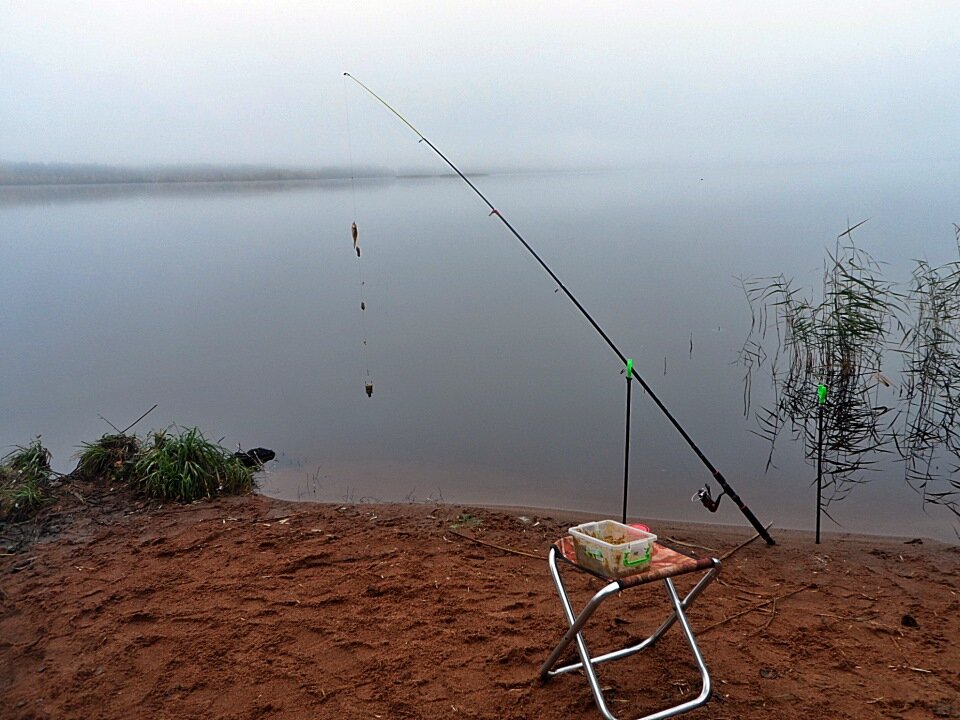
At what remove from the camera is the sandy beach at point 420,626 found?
233cm

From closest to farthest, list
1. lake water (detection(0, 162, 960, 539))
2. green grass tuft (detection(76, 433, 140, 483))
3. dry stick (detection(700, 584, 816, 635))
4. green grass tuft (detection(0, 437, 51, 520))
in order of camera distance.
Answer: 1. dry stick (detection(700, 584, 816, 635))
2. green grass tuft (detection(0, 437, 51, 520))
3. green grass tuft (detection(76, 433, 140, 483))
4. lake water (detection(0, 162, 960, 539))

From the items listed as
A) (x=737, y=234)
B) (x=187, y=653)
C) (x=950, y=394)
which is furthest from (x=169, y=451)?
(x=737, y=234)

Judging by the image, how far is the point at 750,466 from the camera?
589 cm

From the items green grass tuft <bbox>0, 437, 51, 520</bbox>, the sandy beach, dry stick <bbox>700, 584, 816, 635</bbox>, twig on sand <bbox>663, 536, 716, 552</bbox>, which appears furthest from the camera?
green grass tuft <bbox>0, 437, 51, 520</bbox>

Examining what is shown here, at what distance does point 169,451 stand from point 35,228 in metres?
32.3

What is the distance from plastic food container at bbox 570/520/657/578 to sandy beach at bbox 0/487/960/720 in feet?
1.55

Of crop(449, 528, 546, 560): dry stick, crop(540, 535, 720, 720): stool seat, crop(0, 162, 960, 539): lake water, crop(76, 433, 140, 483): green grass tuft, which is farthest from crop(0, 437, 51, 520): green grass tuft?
crop(540, 535, 720, 720): stool seat

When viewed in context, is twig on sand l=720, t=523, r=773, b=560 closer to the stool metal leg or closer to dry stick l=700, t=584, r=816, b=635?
dry stick l=700, t=584, r=816, b=635

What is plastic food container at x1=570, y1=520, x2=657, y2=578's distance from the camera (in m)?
2.04

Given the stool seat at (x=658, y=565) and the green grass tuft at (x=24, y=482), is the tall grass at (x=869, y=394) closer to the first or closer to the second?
the stool seat at (x=658, y=565)

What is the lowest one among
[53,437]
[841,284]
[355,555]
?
[53,437]

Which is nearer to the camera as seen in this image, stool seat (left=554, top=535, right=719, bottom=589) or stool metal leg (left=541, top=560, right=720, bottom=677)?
stool seat (left=554, top=535, right=719, bottom=589)

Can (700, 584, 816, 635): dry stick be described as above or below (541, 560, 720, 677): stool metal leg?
below

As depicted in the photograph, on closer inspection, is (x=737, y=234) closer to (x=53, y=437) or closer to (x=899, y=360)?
(x=899, y=360)
